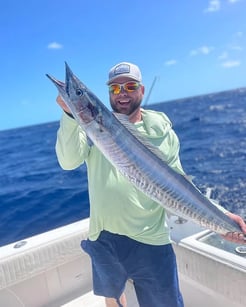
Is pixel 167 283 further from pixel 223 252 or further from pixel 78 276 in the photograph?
pixel 78 276

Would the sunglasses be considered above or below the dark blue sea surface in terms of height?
above

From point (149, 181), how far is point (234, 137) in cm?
1759

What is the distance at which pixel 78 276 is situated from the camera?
3484 mm

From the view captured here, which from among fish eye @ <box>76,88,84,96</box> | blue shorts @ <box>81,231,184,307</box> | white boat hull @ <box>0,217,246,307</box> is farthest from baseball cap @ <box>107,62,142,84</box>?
white boat hull @ <box>0,217,246,307</box>

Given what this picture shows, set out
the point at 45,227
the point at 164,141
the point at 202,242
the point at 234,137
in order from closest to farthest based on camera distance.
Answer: the point at 164,141 → the point at 202,242 → the point at 45,227 → the point at 234,137

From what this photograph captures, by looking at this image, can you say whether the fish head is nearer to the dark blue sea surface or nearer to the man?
the man

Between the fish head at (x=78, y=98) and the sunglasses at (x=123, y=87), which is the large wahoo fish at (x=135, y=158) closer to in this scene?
the fish head at (x=78, y=98)

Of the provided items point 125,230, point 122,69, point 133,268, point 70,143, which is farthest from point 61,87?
point 133,268

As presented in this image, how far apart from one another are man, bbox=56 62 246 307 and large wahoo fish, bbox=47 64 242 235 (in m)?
0.28

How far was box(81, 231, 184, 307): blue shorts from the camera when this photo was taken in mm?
2205

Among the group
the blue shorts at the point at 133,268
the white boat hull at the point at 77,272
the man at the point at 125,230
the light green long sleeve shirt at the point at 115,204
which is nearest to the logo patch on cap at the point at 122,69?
the man at the point at 125,230

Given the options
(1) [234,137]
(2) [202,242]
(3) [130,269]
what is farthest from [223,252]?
(1) [234,137]

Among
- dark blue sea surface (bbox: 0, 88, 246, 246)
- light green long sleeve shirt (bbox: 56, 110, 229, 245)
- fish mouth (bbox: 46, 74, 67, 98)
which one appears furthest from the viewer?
A: dark blue sea surface (bbox: 0, 88, 246, 246)

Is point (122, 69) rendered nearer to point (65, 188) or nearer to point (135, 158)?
point (135, 158)
